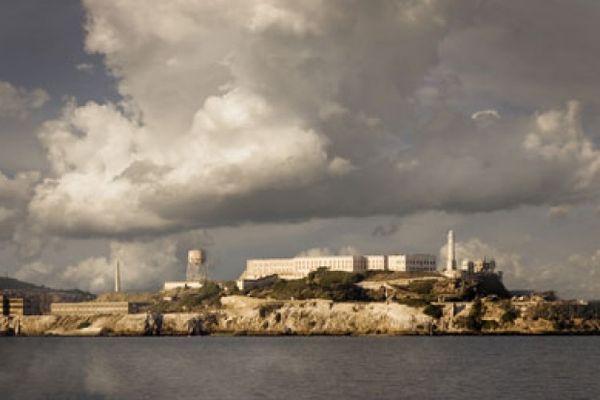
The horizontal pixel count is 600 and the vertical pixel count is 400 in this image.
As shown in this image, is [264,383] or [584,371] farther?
[584,371]

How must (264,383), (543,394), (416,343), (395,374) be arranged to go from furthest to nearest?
(416,343) → (395,374) → (264,383) → (543,394)

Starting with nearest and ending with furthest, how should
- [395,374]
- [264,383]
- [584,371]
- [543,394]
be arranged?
1. [543,394]
2. [264,383]
3. [395,374]
4. [584,371]

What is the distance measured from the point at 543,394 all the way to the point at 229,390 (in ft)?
98.5

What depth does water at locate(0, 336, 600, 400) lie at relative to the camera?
84.6 meters

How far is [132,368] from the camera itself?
Answer: 115 m

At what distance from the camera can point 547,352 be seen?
5782 inches

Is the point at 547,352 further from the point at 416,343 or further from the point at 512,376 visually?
the point at 512,376

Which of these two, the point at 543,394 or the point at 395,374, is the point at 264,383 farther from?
the point at 543,394

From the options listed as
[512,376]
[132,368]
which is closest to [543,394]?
[512,376]

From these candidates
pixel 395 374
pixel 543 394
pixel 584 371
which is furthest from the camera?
pixel 584 371

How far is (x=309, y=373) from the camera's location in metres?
105

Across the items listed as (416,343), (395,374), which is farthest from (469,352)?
(395,374)

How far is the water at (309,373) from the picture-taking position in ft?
278

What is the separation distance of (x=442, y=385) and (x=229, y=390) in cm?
2173
